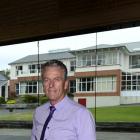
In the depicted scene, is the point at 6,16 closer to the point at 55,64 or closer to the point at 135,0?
the point at 135,0

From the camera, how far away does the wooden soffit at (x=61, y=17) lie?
6.66 metres

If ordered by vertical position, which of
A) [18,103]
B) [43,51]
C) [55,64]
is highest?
[43,51]

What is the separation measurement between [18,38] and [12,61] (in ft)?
13.3

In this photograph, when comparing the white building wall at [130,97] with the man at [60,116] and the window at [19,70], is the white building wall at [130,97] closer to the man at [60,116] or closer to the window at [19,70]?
the window at [19,70]

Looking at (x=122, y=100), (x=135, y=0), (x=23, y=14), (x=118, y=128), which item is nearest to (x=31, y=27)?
(x=23, y=14)

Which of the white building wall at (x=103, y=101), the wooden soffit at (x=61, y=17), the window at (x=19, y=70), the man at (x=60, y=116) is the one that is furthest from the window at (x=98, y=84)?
the man at (x=60, y=116)

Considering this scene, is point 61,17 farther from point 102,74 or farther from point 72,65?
A: point 102,74

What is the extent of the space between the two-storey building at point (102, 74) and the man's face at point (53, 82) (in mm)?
8799

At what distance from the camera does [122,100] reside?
10.8 metres

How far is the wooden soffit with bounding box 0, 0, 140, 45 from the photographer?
6656mm

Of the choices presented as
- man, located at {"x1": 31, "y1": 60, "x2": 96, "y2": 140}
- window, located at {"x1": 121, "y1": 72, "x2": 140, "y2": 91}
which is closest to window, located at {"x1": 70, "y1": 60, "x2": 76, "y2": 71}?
window, located at {"x1": 121, "y1": 72, "x2": 140, "y2": 91}

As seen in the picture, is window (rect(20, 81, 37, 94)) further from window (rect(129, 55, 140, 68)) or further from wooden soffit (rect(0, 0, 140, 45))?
window (rect(129, 55, 140, 68))

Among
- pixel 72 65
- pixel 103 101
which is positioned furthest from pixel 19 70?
pixel 103 101

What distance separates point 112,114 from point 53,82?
10414mm
